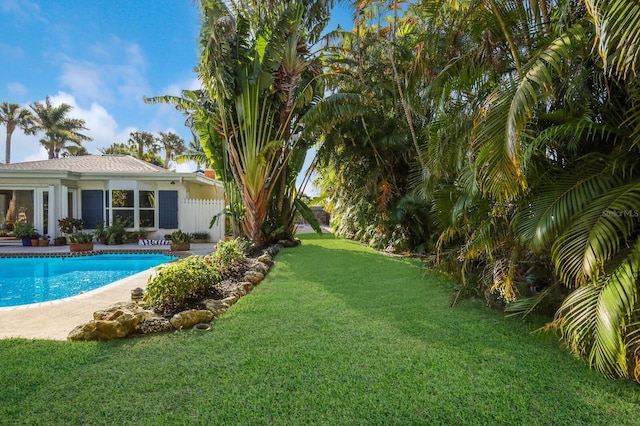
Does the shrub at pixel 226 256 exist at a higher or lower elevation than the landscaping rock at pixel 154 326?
higher

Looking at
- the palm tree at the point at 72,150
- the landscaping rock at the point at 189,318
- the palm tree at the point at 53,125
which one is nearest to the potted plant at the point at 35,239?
the landscaping rock at the point at 189,318

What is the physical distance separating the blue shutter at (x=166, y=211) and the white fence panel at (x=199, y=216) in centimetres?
42

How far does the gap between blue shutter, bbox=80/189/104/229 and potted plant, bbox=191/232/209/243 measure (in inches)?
192

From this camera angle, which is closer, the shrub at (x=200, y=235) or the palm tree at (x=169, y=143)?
the shrub at (x=200, y=235)

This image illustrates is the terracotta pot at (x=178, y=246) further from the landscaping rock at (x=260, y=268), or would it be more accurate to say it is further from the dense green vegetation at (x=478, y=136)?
the landscaping rock at (x=260, y=268)

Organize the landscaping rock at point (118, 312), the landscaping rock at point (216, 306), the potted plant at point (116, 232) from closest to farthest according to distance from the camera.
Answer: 1. the landscaping rock at point (118, 312)
2. the landscaping rock at point (216, 306)
3. the potted plant at point (116, 232)

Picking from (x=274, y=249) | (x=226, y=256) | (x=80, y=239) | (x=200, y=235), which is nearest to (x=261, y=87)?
(x=274, y=249)

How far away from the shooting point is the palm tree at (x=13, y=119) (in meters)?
34.5

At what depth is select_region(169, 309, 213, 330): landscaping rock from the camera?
442 cm

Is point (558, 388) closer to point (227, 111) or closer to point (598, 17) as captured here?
point (598, 17)

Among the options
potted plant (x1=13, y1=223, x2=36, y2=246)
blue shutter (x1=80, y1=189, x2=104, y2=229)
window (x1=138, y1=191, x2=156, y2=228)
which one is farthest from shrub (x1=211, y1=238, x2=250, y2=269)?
potted plant (x1=13, y1=223, x2=36, y2=246)

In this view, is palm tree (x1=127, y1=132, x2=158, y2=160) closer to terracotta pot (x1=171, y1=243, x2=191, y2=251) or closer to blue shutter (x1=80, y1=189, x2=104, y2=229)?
blue shutter (x1=80, y1=189, x2=104, y2=229)

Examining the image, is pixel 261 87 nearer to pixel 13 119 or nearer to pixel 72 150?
pixel 13 119

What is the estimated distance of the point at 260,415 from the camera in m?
2.59
